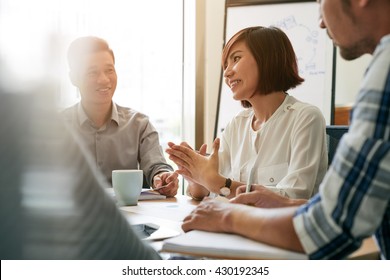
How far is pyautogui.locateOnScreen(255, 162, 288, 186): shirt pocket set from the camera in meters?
1.55

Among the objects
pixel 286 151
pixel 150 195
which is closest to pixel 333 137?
pixel 286 151

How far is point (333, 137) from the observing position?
5.36ft

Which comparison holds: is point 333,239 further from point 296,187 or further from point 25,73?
point 296,187

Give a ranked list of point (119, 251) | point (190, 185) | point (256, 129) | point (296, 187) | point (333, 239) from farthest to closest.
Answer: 1. point (256, 129)
2. point (190, 185)
3. point (296, 187)
4. point (333, 239)
5. point (119, 251)

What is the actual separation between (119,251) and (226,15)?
8.50 ft

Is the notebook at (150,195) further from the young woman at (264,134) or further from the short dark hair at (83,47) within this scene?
the short dark hair at (83,47)

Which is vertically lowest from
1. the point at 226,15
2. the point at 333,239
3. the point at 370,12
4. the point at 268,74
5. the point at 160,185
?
the point at 160,185

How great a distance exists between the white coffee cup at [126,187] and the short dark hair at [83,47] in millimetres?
890

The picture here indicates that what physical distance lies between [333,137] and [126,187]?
809mm

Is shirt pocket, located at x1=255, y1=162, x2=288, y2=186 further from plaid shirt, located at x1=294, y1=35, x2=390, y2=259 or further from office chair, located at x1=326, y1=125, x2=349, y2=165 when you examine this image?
plaid shirt, located at x1=294, y1=35, x2=390, y2=259

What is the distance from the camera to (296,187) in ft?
4.60

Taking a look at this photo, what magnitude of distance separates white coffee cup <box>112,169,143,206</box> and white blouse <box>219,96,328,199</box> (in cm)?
44

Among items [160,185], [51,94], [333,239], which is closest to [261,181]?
[160,185]

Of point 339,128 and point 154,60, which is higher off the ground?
point 154,60
